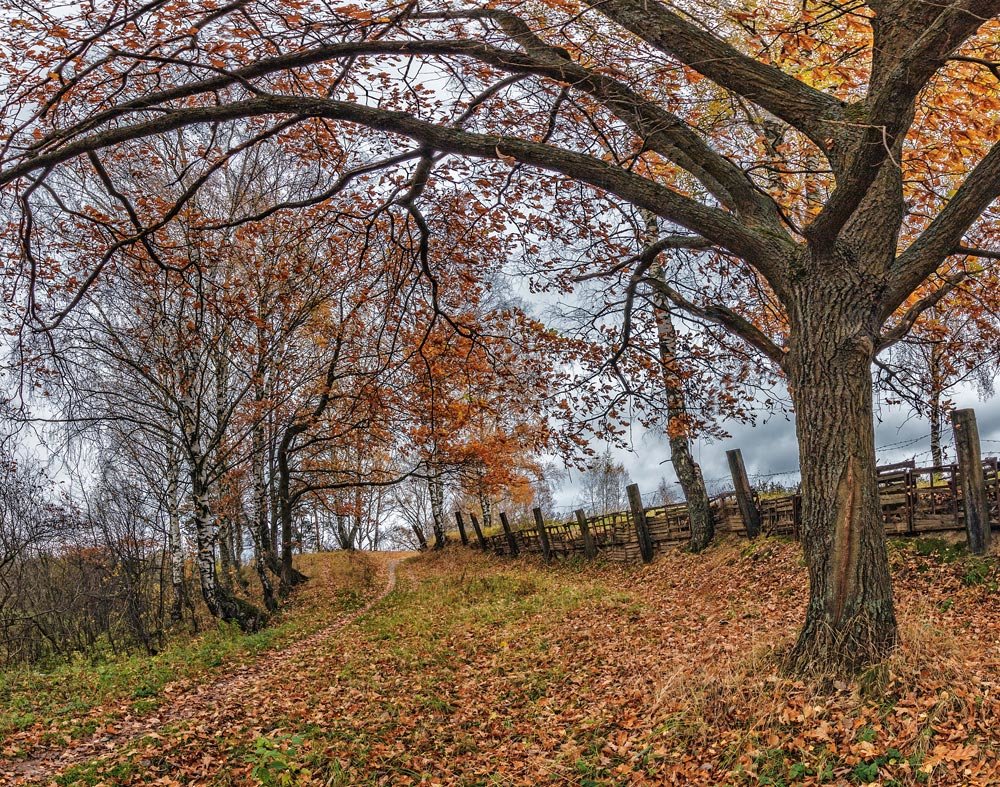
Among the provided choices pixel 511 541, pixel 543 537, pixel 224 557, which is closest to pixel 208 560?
pixel 224 557

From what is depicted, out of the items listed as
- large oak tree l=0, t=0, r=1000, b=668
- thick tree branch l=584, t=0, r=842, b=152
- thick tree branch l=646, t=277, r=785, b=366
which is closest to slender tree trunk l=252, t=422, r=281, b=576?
large oak tree l=0, t=0, r=1000, b=668

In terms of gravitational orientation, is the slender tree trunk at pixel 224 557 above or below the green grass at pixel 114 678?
above

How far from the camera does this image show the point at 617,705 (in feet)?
19.7

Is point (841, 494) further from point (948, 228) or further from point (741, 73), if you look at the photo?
point (741, 73)

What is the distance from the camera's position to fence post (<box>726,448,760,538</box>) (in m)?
12.4

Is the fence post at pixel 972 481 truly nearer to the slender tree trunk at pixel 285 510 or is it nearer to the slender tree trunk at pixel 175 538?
the slender tree trunk at pixel 285 510

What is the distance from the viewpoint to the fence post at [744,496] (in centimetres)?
1245

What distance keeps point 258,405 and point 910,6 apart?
13.6 metres

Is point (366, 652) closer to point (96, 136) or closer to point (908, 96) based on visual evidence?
point (96, 136)

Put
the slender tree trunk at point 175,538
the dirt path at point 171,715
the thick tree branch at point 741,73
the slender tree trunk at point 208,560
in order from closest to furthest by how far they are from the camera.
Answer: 1. the thick tree branch at point 741,73
2. the dirt path at point 171,715
3. the slender tree trunk at point 208,560
4. the slender tree trunk at point 175,538

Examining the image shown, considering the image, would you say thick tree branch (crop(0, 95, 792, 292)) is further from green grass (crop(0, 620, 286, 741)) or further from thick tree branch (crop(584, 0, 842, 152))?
green grass (crop(0, 620, 286, 741))

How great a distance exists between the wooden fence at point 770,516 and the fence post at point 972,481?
0.01m

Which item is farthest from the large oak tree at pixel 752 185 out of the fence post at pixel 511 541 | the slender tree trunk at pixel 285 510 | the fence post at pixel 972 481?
the fence post at pixel 511 541

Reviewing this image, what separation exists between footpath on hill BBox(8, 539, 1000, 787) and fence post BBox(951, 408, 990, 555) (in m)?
0.32
